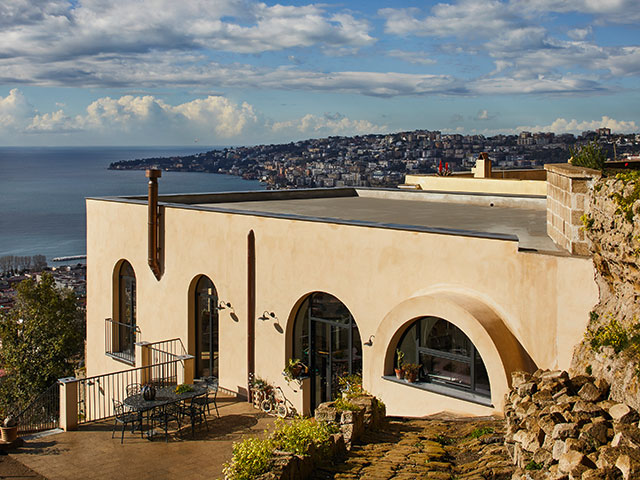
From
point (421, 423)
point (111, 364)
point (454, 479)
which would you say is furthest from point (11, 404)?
point (454, 479)

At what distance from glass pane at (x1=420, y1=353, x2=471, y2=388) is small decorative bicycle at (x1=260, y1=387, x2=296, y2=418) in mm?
4182

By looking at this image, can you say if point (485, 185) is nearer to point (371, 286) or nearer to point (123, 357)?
point (371, 286)

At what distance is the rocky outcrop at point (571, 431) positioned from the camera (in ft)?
20.7

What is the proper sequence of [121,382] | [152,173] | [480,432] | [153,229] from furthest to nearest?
[121,382], [152,173], [153,229], [480,432]

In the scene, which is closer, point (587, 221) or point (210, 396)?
point (587, 221)

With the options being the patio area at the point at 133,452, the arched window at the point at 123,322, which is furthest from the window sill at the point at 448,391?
the arched window at the point at 123,322

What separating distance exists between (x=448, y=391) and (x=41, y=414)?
1571 centimetres

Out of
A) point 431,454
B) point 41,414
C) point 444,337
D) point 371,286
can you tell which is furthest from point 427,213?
point 41,414

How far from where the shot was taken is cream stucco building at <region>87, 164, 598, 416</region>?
11.2 meters

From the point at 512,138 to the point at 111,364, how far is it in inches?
2430

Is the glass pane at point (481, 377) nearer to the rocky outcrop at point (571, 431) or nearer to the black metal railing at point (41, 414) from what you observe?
the rocky outcrop at point (571, 431)

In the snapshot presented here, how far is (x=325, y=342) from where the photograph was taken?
15094mm

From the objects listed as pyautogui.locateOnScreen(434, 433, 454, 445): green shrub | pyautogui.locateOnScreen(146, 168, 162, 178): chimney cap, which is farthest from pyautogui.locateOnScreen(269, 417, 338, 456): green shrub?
pyautogui.locateOnScreen(146, 168, 162, 178): chimney cap

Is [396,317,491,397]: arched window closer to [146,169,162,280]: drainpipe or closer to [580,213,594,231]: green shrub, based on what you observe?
[580,213,594,231]: green shrub
